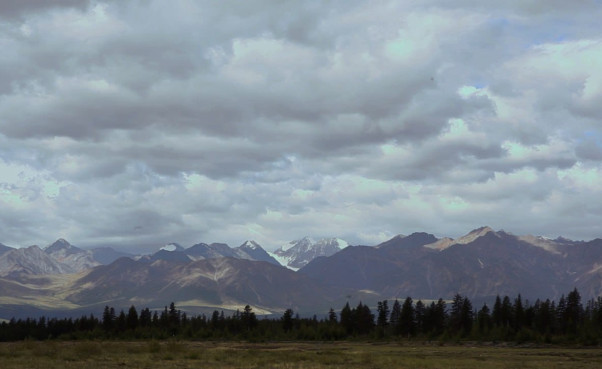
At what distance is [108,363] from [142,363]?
114 inches

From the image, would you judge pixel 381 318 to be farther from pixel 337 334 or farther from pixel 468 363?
pixel 468 363

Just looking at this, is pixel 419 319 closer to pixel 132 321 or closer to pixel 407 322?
pixel 407 322

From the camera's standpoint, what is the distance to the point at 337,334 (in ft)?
541

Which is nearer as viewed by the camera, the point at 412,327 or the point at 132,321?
the point at 412,327

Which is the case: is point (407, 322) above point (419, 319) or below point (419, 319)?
below

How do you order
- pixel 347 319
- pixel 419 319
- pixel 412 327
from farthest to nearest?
1. pixel 419 319
2. pixel 347 319
3. pixel 412 327

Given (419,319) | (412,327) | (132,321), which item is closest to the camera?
(412,327)

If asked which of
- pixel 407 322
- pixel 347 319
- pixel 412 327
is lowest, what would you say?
pixel 412 327

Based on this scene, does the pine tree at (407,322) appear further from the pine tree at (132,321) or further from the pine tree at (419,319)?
the pine tree at (132,321)

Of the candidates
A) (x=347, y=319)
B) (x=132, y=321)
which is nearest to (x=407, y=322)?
(x=347, y=319)

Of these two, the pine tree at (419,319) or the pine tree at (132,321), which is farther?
the pine tree at (132,321)

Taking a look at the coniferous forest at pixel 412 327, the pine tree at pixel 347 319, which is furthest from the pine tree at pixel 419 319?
the pine tree at pixel 347 319

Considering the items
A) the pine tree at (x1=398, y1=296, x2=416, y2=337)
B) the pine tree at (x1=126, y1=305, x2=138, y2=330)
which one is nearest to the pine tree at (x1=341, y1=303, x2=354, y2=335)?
the pine tree at (x1=398, y1=296, x2=416, y2=337)

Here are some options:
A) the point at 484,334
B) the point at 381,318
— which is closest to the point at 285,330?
the point at 381,318
